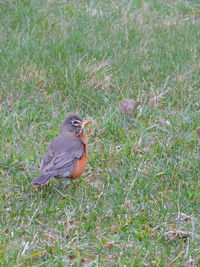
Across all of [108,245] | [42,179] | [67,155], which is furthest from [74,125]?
[108,245]

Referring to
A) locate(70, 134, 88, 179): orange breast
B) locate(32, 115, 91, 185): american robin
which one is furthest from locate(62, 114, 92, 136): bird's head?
locate(70, 134, 88, 179): orange breast

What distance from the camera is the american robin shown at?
19.3ft

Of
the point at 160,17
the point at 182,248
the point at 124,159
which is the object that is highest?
the point at 182,248

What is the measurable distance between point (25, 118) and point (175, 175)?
1.88m

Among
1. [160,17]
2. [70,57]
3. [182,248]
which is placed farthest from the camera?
[160,17]

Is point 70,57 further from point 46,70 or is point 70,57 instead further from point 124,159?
point 124,159

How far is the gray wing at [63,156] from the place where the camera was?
19.4ft

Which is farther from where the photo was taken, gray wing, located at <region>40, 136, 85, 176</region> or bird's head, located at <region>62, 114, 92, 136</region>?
bird's head, located at <region>62, 114, 92, 136</region>

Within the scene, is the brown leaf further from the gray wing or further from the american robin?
the gray wing

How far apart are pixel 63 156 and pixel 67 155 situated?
42mm

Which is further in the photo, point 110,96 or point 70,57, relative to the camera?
point 70,57

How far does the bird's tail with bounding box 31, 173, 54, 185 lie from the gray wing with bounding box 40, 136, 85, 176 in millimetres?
80

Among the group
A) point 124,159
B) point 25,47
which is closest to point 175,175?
point 124,159

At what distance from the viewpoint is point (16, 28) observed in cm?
944
